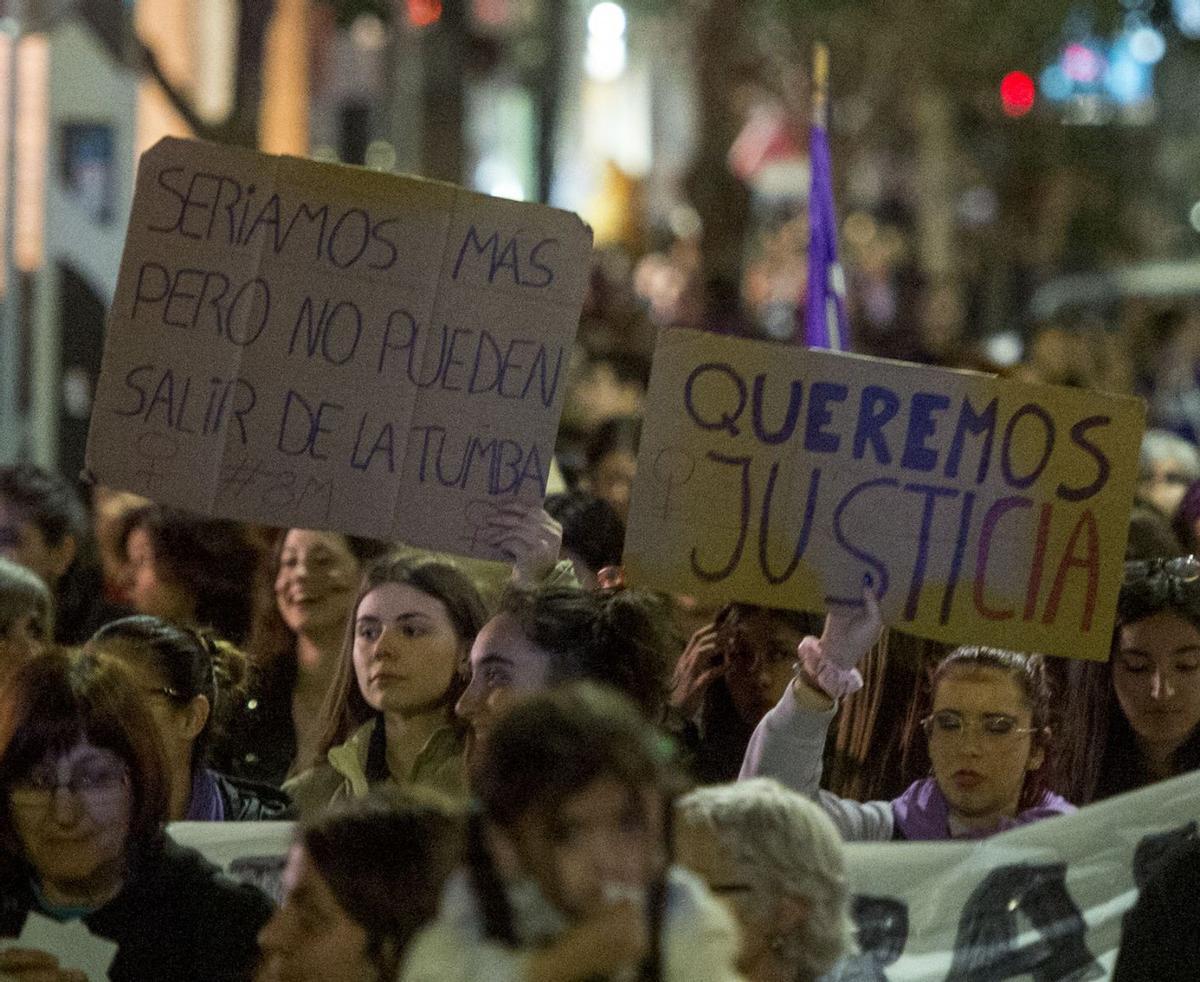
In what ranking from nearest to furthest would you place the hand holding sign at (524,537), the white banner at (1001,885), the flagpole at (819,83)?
1. the white banner at (1001,885)
2. the hand holding sign at (524,537)
3. the flagpole at (819,83)

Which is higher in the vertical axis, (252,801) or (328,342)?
(328,342)

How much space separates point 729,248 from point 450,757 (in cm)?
1690

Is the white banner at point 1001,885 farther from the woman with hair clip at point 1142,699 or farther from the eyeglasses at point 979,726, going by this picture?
the woman with hair clip at point 1142,699

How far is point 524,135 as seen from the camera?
113 feet

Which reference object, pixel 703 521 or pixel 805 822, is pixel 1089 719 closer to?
pixel 703 521

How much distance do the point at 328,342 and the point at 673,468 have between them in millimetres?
770

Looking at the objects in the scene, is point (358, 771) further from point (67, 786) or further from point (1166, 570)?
point (1166, 570)

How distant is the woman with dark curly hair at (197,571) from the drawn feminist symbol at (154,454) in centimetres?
137

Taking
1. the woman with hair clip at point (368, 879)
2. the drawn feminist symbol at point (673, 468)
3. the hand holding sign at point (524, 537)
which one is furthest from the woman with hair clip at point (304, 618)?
the woman with hair clip at point (368, 879)

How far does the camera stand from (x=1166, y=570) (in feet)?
17.6

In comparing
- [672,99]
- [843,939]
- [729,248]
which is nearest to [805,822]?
[843,939]

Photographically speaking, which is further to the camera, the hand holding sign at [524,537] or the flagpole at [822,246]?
the flagpole at [822,246]

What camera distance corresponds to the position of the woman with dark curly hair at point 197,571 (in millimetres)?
6648

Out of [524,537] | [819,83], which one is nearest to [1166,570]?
[524,537]
